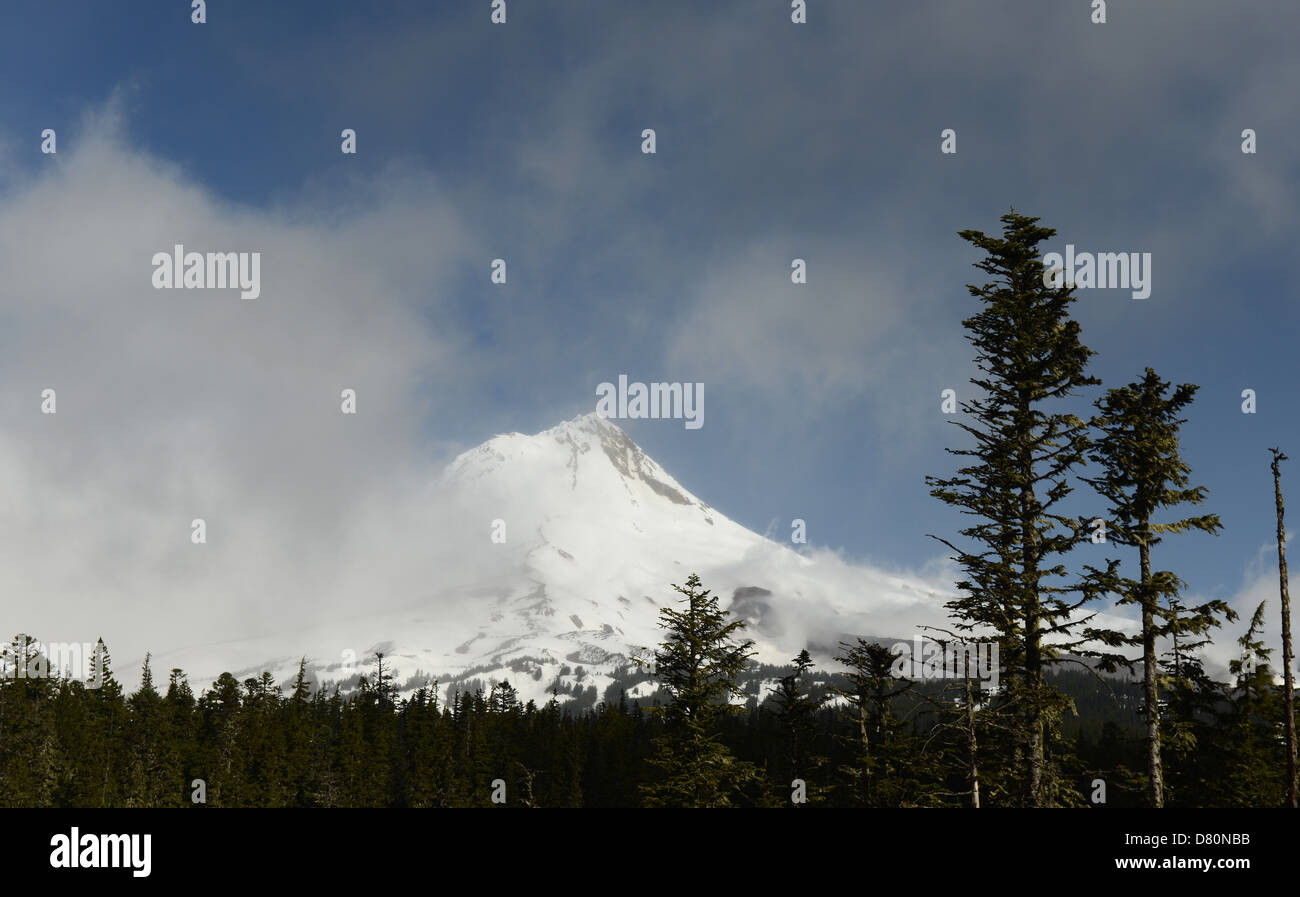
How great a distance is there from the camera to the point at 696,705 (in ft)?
111

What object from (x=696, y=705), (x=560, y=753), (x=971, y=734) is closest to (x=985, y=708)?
(x=971, y=734)

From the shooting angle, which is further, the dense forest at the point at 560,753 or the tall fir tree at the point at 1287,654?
the dense forest at the point at 560,753

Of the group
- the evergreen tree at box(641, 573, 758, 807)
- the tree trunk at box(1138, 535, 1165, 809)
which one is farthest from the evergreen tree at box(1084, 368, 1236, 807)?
→ the evergreen tree at box(641, 573, 758, 807)

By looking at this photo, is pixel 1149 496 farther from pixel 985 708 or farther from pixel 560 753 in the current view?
pixel 560 753

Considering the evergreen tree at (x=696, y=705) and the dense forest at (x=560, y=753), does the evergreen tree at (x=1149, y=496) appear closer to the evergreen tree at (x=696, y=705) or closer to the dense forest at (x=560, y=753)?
the dense forest at (x=560, y=753)

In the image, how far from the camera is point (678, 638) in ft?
113

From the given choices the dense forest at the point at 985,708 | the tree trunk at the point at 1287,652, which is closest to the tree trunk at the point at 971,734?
the dense forest at the point at 985,708

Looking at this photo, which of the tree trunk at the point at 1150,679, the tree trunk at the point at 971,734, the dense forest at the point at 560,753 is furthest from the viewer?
the dense forest at the point at 560,753

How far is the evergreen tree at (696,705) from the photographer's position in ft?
109

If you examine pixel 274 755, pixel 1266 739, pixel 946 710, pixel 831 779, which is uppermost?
pixel 946 710
